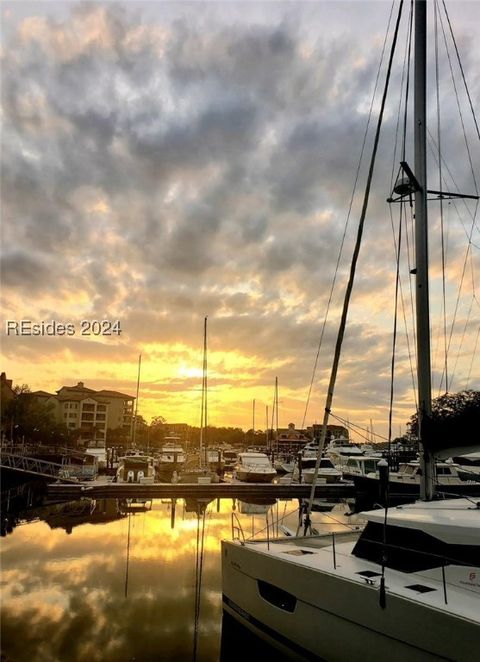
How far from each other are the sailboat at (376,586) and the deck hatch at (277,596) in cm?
2

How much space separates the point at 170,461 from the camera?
4525 centimetres

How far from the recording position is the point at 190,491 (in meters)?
30.8

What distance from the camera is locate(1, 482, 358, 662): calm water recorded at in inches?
344

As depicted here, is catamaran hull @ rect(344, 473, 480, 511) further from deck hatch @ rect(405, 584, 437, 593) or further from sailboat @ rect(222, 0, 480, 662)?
deck hatch @ rect(405, 584, 437, 593)

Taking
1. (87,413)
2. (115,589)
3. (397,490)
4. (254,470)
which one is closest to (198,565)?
(115,589)

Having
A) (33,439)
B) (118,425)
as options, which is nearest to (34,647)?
(33,439)

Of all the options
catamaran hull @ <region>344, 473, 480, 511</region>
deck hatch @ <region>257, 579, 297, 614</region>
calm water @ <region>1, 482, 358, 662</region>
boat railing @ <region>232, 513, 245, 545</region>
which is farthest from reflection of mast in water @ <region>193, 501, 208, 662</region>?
catamaran hull @ <region>344, 473, 480, 511</region>

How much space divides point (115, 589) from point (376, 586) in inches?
323

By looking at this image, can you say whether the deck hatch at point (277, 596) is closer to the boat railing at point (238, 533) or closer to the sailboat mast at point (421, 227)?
the boat railing at point (238, 533)

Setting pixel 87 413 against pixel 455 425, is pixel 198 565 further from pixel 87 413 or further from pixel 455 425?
pixel 87 413

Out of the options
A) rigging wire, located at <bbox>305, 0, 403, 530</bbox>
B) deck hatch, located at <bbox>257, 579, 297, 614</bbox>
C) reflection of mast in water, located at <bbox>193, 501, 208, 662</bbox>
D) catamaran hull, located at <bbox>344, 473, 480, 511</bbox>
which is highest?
rigging wire, located at <bbox>305, 0, 403, 530</bbox>

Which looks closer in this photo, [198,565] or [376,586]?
[376,586]

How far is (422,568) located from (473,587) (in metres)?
0.81

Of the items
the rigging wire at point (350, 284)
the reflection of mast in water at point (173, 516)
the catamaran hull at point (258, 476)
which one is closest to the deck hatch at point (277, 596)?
the rigging wire at point (350, 284)
